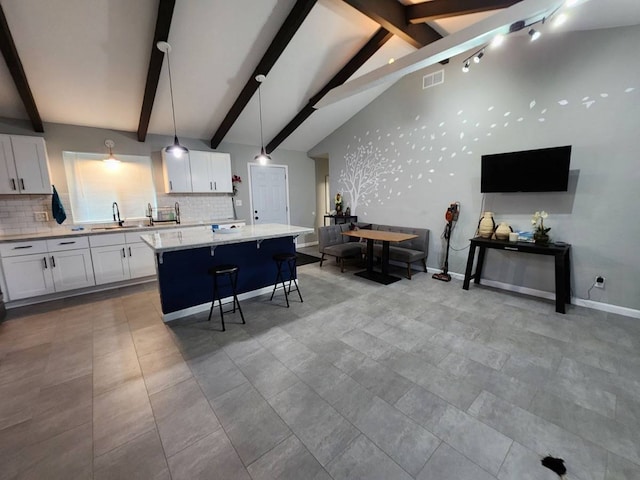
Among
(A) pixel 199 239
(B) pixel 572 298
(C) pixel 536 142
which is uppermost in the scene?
(C) pixel 536 142

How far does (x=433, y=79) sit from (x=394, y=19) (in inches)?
60.5

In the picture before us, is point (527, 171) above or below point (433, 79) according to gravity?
below

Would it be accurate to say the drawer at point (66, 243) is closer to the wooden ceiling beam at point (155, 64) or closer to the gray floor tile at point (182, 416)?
the wooden ceiling beam at point (155, 64)

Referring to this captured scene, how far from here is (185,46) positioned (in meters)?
3.23

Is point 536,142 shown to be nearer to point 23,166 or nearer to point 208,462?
point 208,462

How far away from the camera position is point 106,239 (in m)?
4.00

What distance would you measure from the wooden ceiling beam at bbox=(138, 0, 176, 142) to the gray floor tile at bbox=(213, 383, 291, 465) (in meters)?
3.60

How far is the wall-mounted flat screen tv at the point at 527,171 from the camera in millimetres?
3152

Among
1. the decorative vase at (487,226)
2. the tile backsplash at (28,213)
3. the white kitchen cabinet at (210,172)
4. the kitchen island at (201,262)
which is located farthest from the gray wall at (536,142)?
the tile backsplash at (28,213)

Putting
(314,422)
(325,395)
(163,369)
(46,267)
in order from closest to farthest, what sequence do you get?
1. (314,422)
2. (325,395)
3. (163,369)
4. (46,267)

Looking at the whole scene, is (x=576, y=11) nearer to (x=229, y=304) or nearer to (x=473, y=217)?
(x=473, y=217)

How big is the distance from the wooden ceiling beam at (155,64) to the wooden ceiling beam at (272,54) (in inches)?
46.0

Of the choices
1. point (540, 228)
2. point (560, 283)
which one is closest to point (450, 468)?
point (560, 283)

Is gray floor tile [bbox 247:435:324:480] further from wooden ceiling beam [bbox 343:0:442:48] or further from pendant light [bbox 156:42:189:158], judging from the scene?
wooden ceiling beam [bbox 343:0:442:48]
